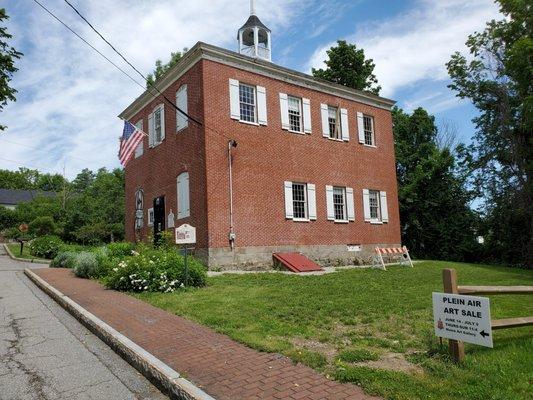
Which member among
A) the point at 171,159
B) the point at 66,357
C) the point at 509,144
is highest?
the point at 509,144

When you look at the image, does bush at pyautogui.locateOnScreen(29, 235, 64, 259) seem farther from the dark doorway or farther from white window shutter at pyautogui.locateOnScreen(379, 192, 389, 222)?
white window shutter at pyautogui.locateOnScreen(379, 192, 389, 222)

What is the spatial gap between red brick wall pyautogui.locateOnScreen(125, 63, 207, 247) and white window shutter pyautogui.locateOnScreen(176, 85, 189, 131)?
0.78 ft

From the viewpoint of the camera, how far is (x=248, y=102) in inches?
733

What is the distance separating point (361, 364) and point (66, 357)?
398cm

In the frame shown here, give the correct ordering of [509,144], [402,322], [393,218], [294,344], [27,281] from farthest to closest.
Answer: [509,144] → [393,218] → [27,281] → [402,322] → [294,344]

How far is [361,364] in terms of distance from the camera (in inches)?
206

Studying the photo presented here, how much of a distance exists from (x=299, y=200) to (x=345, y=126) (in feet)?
15.9

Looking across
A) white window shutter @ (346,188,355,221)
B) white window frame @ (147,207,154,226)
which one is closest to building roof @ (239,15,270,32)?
white window shutter @ (346,188,355,221)

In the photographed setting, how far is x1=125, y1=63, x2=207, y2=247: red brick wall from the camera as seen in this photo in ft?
56.4

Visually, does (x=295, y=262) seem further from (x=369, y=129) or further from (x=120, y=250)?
(x=369, y=129)

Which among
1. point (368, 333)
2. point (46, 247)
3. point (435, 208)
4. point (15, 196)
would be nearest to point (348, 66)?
point (435, 208)

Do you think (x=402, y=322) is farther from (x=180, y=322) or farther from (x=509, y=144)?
(x=509, y=144)

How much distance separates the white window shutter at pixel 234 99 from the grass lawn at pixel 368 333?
7.80 metres

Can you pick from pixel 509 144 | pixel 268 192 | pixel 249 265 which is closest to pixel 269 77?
pixel 268 192
